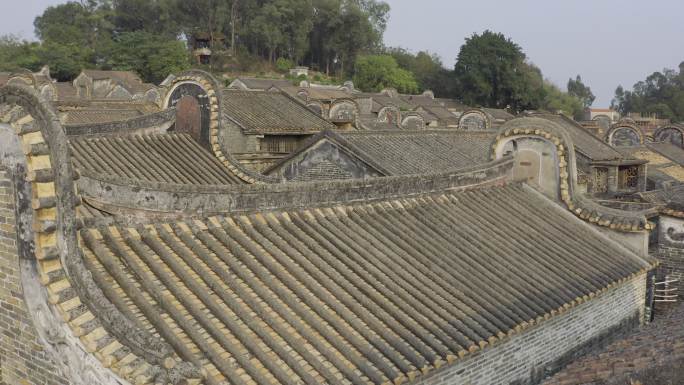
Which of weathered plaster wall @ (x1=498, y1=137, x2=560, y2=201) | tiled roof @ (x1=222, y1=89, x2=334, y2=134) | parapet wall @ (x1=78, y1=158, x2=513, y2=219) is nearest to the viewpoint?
parapet wall @ (x1=78, y1=158, x2=513, y2=219)

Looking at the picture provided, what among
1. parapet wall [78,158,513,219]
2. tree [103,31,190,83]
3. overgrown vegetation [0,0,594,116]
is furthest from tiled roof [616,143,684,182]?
tree [103,31,190,83]

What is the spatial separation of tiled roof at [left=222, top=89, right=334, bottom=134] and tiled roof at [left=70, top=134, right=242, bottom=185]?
902 centimetres

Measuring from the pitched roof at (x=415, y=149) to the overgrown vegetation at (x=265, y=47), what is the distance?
155 feet

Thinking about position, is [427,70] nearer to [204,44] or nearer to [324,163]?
[204,44]

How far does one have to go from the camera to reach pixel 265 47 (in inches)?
3275

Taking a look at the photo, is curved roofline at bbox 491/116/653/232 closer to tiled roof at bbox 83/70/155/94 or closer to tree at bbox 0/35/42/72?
tiled roof at bbox 83/70/155/94

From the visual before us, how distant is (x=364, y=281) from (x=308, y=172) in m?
11.6

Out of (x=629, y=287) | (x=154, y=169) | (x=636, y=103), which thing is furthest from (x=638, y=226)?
(x=636, y=103)

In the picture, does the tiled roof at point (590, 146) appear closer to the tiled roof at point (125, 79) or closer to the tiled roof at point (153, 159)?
the tiled roof at point (153, 159)

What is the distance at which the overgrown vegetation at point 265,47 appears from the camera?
6806 cm

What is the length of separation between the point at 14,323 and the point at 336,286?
3.47 m

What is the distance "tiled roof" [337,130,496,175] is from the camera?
20312 mm

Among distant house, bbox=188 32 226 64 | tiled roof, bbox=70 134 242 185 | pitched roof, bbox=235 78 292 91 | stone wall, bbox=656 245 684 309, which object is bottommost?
stone wall, bbox=656 245 684 309

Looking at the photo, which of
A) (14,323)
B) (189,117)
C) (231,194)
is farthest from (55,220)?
(189,117)
